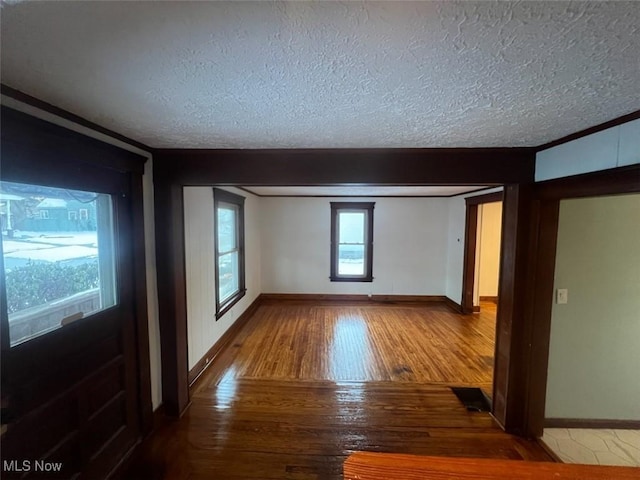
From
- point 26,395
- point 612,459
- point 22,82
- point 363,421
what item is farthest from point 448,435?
point 22,82

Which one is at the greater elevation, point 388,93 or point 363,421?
point 388,93

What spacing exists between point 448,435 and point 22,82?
332 centimetres

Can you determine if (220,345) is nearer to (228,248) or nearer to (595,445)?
(228,248)

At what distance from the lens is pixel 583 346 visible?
7.63ft

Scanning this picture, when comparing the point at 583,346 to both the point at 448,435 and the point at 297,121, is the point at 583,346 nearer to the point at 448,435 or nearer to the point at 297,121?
the point at 448,435

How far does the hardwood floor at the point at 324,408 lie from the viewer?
2037 millimetres

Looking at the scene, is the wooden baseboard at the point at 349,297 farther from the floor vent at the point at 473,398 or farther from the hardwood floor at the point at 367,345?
the floor vent at the point at 473,398

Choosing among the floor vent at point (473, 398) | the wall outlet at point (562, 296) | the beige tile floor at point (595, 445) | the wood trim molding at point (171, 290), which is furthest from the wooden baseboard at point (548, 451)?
the wood trim molding at point (171, 290)

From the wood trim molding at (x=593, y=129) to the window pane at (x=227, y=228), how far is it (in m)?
3.50

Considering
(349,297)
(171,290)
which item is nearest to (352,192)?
(349,297)

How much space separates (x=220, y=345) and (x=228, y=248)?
1.36m

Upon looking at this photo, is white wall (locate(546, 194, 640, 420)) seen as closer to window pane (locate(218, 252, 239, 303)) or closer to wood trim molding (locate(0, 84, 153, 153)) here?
wood trim molding (locate(0, 84, 153, 153))

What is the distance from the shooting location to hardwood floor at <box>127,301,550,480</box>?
2037mm

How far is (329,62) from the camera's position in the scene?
3.16ft
